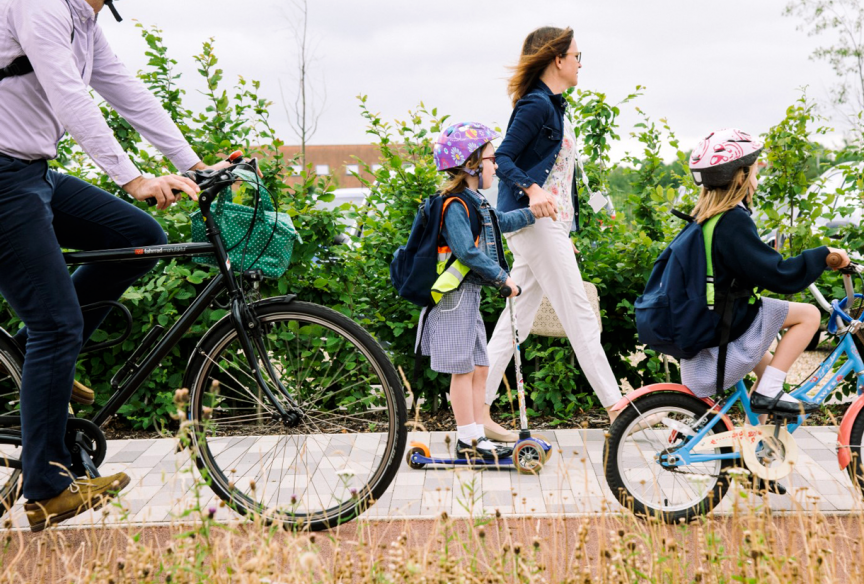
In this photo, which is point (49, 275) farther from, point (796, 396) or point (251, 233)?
point (796, 396)

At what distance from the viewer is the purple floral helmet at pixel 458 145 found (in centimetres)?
426

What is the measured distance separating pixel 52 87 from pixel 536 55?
2478mm

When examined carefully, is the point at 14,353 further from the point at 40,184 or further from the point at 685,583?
the point at 685,583

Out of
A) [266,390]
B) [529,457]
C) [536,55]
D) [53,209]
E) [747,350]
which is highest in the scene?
[536,55]

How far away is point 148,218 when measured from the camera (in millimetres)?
3568

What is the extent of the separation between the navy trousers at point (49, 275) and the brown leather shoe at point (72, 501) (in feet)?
0.10

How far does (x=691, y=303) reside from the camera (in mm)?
3533

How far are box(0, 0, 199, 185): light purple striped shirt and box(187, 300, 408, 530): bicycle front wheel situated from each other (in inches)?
31.3

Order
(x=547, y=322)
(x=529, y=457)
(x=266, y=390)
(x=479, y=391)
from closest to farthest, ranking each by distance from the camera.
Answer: (x=266, y=390) < (x=529, y=457) < (x=479, y=391) < (x=547, y=322)

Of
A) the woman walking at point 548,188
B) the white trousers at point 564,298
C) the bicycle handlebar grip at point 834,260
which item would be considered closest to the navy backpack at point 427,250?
the woman walking at point 548,188

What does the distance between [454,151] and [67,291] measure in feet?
5.82

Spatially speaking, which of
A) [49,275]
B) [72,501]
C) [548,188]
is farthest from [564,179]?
[72,501]

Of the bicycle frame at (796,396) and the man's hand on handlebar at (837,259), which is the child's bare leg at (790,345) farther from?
the man's hand on handlebar at (837,259)

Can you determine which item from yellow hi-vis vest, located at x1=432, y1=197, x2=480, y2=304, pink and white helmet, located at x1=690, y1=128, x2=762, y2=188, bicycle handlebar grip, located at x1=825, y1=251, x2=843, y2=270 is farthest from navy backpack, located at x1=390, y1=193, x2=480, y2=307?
bicycle handlebar grip, located at x1=825, y1=251, x2=843, y2=270
